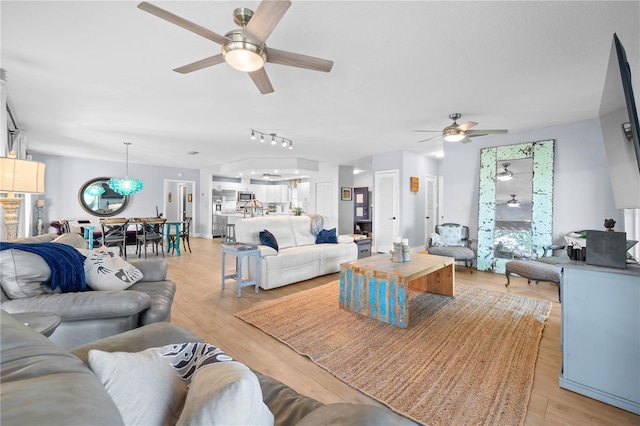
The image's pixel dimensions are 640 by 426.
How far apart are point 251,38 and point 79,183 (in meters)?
8.49

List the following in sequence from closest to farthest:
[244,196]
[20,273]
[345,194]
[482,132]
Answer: [20,273] → [482,132] → [345,194] → [244,196]

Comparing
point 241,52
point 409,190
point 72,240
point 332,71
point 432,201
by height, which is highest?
point 332,71

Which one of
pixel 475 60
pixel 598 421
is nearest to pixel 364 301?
pixel 598 421

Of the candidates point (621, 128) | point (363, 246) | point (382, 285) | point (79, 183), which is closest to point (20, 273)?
point (382, 285)

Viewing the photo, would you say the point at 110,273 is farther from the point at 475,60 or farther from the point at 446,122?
the point at 446,122

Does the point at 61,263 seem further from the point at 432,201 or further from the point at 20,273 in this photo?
the point at 432,201

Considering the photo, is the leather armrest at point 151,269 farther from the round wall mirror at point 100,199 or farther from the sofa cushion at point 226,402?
the round wall mirror at point 100,199

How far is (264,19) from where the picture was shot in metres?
1.59

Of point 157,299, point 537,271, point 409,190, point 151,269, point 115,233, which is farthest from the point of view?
point 409,190

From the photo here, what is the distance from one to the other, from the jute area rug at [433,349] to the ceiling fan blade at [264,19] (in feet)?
7.74

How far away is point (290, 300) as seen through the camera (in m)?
3.37

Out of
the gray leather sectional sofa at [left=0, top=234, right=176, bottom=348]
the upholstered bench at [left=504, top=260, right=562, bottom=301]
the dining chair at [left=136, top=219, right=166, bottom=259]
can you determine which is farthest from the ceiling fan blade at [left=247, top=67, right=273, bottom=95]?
the dining chair at [left=136, top=219, right=166, bottom=259]

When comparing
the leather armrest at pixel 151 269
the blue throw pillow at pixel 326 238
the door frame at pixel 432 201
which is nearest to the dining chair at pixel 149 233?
the blue throw pillow at pixel 326 238

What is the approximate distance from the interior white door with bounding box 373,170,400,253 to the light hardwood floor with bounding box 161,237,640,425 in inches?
91.2
